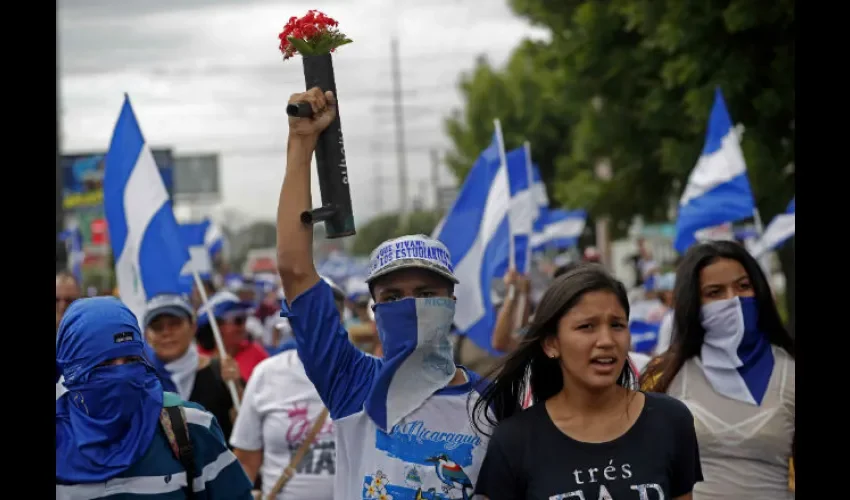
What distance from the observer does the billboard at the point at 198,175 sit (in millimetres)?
80062

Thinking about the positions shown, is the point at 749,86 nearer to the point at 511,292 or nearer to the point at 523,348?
the point at 511,292

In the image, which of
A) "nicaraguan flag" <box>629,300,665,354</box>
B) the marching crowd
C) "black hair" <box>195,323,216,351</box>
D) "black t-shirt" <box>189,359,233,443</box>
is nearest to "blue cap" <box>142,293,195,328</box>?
"black t-shirt" <box>189,359,233,443</box>

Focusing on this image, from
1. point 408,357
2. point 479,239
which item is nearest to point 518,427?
point 408,357

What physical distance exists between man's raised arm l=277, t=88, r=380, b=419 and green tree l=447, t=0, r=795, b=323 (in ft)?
25.6

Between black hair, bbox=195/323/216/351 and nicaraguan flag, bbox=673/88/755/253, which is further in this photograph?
nicaraguan flag, bbox=673/88/755/253

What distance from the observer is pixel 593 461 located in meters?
3.58

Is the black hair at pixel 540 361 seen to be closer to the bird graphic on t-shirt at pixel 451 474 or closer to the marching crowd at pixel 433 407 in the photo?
the marching crowd at pixel 433 407

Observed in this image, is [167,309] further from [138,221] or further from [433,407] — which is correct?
[433,407]

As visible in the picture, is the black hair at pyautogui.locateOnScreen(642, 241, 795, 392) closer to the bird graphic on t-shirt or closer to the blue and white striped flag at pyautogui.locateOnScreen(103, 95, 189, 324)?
the bird graphic on t-shirt

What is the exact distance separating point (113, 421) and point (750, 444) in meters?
2.23

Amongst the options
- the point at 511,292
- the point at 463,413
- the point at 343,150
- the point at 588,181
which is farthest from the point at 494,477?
the point at 588,181

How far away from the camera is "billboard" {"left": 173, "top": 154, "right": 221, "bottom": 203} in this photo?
8006 centimetres
